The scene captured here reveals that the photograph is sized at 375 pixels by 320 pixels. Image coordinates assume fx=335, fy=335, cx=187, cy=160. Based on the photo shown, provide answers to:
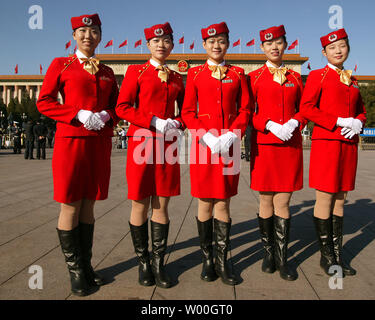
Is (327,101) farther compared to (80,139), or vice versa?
(327,101)

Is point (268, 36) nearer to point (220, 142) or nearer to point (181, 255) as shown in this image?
point (220, 142)

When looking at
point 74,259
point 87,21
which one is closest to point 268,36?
point 87,21

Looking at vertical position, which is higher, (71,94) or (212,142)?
(71,94)

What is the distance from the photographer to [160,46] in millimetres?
3041

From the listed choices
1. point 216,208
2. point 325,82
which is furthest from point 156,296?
point 325,82

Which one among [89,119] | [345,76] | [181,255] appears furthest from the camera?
[181,255]

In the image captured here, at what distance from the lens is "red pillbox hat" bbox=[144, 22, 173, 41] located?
299cm

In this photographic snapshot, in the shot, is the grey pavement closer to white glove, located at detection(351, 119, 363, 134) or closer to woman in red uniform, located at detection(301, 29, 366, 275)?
woman in red uniform, located at detection(301, 29, 366, 275)

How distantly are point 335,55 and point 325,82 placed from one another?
0.99 ft

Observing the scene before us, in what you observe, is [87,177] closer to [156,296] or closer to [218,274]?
[156,296]

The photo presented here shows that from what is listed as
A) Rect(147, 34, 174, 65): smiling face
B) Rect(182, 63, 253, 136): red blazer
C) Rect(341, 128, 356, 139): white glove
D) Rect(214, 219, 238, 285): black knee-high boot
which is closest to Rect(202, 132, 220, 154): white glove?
Rect(182, 63, 253, 136): red blazer

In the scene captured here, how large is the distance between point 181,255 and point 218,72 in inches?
77.2

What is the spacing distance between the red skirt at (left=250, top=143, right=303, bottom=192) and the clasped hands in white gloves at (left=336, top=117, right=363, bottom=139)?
0.44m

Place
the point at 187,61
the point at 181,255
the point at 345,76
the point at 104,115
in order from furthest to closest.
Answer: the point at 187,61, the point at 181,255, the point at 345,76, the point at 104,115
